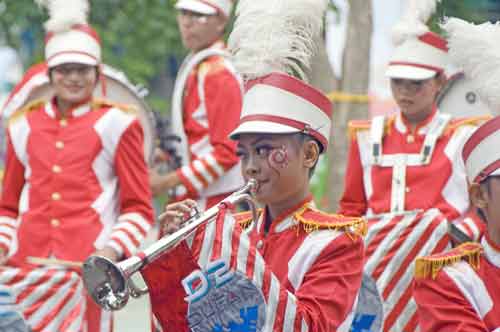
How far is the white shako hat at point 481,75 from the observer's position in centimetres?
455

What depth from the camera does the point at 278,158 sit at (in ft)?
14.9

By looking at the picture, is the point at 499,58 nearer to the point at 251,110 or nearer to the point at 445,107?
the point at 251,110

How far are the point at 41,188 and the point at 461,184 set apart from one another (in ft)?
6.89

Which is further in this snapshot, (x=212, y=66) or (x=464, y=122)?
(x=212, y=66)

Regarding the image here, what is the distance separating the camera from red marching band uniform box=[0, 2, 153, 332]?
20.2ft

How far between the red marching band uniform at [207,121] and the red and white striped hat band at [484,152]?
2.81 meters

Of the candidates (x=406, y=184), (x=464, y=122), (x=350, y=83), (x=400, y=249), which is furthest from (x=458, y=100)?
(x=350, y=83)

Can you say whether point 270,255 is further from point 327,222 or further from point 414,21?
point 414,21

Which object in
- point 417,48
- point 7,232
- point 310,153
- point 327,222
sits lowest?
point 7,232

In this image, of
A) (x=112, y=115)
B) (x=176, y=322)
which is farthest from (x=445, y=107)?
(x=176, y=322)

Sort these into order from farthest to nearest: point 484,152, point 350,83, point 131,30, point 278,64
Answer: point 131,30
point 350,83
point 278,64
point 484,152

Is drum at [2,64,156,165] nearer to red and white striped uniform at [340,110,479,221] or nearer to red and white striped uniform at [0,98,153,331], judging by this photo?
red and white striped uniform at [0,98,153,331]

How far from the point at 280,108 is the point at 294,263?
0.52 meters

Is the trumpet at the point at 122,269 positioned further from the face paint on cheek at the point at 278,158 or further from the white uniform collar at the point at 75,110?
the white uniform collar at the point at 75,110
